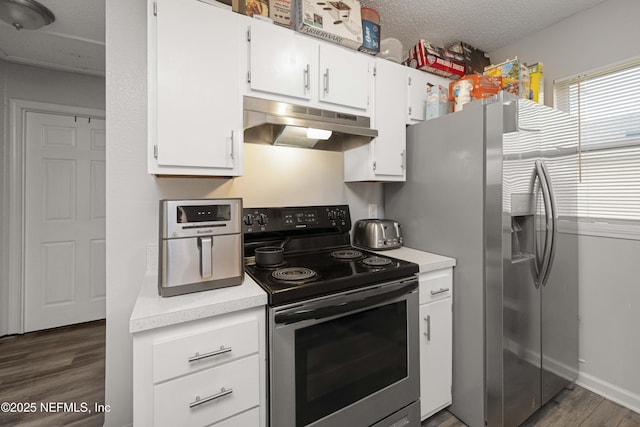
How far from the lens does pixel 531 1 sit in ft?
6.11

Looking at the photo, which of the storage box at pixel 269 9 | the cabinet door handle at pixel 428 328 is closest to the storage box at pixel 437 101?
the storage box at pixel 269 9

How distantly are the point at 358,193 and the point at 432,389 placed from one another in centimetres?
130

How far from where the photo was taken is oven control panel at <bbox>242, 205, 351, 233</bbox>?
1688mm

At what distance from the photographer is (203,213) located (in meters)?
1.14

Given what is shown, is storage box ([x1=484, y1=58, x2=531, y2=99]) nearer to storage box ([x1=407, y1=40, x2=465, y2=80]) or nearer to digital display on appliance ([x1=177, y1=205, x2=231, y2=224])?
storage box ([x1=407, y1=40, x2=465, y2=80])

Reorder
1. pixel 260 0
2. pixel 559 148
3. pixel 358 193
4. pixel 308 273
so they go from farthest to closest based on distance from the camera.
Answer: pixel 358 193 < pixel 559 148 < pixel 260 0 < pixel 308 273

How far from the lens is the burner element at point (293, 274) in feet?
4.16

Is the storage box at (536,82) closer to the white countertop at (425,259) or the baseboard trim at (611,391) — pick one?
the white countertop at (425,259)

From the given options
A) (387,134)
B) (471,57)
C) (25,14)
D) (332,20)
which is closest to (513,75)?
(471,57)

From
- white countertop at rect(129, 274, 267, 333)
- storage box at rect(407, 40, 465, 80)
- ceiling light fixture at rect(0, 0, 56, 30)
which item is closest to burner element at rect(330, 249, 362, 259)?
white countertop at rect(129, 274, 267, 333)

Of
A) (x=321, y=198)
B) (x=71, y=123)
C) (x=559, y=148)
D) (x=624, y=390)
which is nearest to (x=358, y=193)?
(x=321, y=198)

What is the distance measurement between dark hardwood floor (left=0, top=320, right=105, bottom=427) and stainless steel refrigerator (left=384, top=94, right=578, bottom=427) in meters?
2.22

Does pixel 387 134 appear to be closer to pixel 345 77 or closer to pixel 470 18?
pixel 345 77

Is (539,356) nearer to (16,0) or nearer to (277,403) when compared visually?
(277,403)
